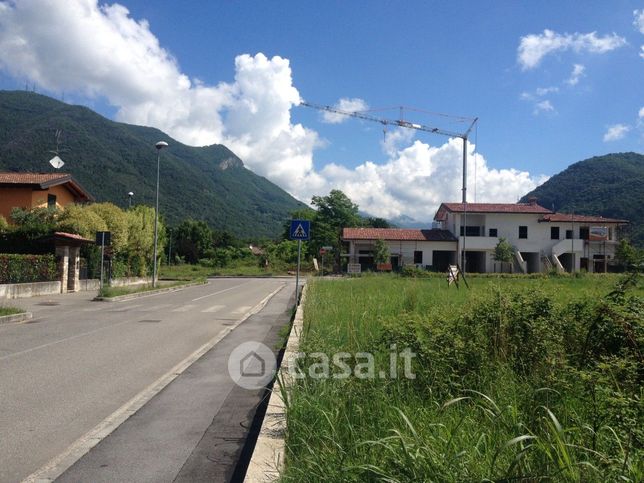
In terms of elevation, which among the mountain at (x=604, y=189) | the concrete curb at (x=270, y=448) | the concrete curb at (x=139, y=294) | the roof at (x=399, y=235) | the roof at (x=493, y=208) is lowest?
the concrete curb at (x=139, y=294)

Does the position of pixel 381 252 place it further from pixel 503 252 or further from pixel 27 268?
pixel 27 268

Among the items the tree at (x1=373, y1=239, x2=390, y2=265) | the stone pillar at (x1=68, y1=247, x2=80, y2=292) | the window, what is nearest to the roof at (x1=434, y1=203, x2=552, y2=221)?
the window

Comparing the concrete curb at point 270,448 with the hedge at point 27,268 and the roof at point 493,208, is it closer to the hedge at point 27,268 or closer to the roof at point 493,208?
the hedge at point 27,268

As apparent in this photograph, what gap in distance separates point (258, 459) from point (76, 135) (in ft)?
396

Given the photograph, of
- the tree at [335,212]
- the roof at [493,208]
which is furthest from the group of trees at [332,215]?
the roof at [493,208]

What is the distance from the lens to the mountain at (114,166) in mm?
93062

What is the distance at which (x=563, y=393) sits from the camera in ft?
14.8

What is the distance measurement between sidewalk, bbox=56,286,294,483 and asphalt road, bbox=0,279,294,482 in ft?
1.38

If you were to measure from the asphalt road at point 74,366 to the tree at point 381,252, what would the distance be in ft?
116

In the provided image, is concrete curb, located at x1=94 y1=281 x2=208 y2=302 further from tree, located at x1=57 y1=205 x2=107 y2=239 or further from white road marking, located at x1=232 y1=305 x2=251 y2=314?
white road marking, located at x1=232 y1=305 x2=251 y2=314

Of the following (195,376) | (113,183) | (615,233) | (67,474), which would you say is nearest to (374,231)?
(615,233)

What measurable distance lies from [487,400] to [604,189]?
8966 centimetres

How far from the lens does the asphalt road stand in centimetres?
546

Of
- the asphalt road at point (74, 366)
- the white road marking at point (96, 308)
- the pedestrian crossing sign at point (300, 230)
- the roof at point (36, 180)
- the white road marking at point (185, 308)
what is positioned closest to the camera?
the asphalt road at point (74, 366)
